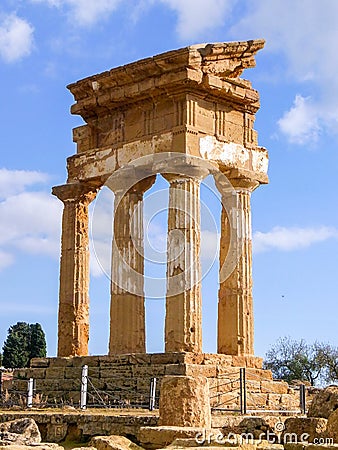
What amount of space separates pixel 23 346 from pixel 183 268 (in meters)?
23.1

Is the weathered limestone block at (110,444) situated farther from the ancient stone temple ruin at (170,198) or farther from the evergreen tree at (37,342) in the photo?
the evergreen tree at (37,342)

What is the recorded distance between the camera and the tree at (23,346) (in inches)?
1694

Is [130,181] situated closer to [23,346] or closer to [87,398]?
[87,398]

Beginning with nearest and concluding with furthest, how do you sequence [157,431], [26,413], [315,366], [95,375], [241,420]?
[157,431], [241,420], [26,413], [95,375], [315,366]

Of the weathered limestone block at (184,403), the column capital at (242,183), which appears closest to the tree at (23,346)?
the column capital at (242,183)

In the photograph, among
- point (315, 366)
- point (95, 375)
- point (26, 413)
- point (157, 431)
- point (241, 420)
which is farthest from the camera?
point (315, 366)

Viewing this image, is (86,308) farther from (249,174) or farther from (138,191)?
(249,174)

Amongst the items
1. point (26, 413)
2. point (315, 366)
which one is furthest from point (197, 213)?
point (315, 366)

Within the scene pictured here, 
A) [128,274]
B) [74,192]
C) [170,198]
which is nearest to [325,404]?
[170,198]

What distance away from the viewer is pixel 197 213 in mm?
23266

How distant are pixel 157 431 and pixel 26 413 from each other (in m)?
6.07

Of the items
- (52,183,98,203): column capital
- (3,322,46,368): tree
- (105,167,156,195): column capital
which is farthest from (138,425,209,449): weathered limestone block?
(3,322,46,368): tree

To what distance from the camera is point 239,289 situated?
→ 24109 millimetres

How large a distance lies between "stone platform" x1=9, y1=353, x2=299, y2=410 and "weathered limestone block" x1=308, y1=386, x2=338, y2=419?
20.3 ft
